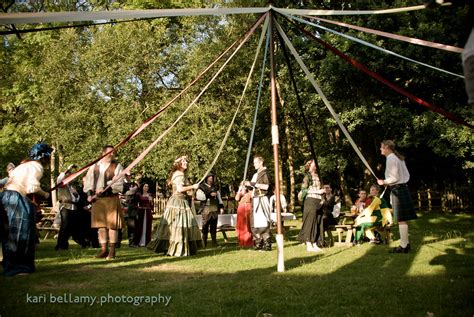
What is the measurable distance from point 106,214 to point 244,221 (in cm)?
383

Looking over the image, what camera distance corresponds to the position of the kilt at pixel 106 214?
7.79 meters

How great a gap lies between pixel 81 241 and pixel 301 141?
1547 cm

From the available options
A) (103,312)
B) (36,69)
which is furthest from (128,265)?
(36,69)

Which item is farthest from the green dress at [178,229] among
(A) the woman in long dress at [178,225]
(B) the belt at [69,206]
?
→ (B) the belt at [69,206]

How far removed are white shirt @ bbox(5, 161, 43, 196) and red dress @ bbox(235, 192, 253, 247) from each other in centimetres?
541

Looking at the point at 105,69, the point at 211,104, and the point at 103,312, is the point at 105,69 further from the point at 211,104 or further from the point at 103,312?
the point at 103,312

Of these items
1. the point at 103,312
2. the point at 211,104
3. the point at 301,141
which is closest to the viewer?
the point at 103,312

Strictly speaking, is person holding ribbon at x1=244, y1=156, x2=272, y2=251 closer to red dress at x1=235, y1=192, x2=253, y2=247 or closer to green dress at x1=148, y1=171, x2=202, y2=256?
red dress at x1=235, y1=192, x2=253, y2=247

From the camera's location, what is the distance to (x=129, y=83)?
2064 centimetres

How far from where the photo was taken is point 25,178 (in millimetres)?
6203

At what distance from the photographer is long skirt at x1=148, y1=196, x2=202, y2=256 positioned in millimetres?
8539

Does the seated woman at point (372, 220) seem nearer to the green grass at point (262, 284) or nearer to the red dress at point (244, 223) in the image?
the green grass at point (262, 284)

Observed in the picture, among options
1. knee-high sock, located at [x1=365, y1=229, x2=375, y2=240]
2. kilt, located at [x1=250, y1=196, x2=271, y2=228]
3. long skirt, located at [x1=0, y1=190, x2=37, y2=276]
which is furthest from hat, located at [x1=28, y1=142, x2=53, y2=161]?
knee-high sock, located at [x1=365, y1=229, x2=375, y2=240]

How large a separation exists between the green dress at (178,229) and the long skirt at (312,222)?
2213 mm
